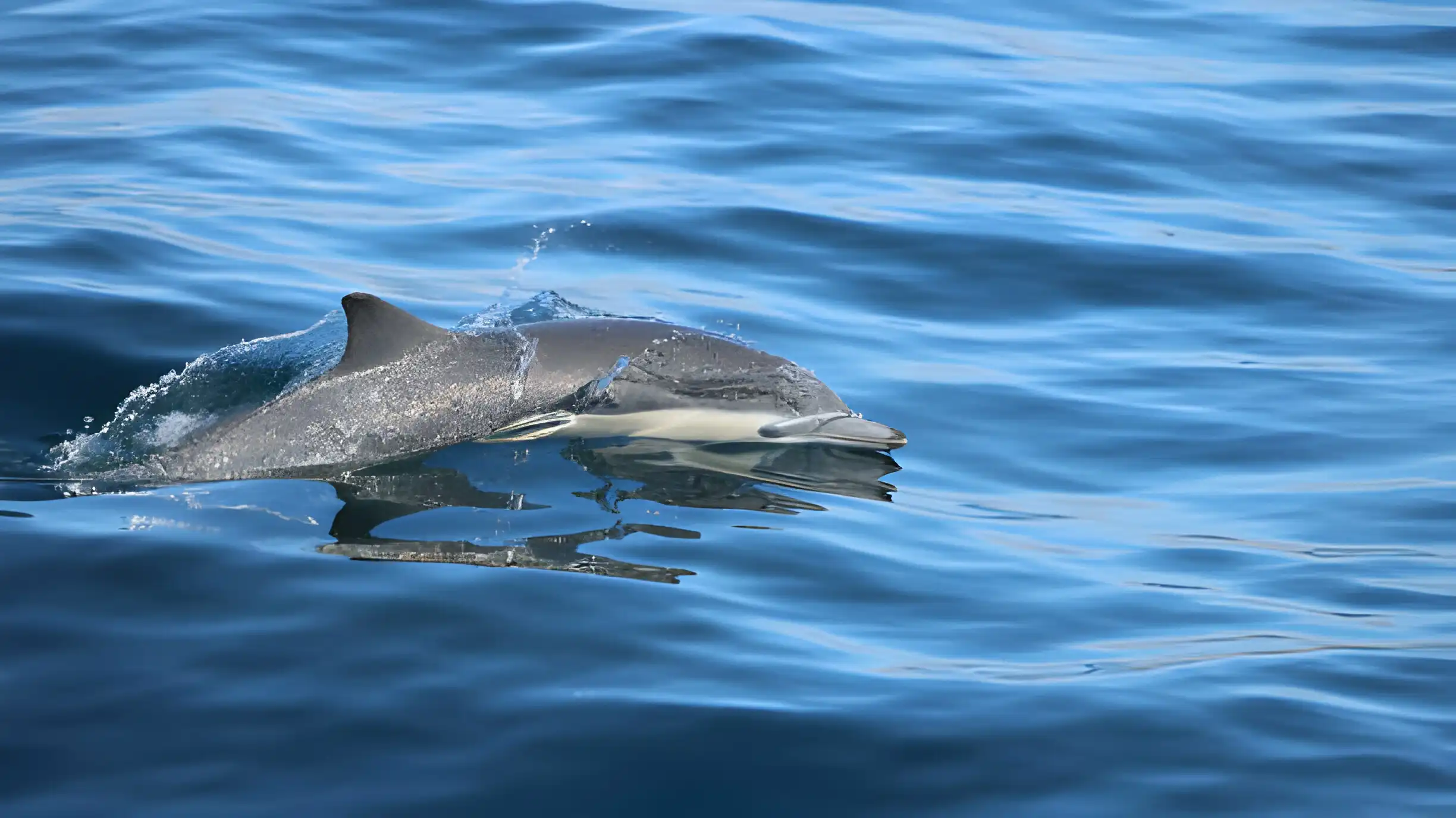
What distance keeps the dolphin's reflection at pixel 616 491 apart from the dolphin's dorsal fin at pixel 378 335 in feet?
1.79

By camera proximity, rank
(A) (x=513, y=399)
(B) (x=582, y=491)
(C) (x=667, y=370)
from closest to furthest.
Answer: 1. (B) (x=582, y=491)
2. (A) (x=513, y=399)
3. (C) (x=667, y=370)

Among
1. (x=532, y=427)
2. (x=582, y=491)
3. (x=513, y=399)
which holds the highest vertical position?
(x=513, y=399)

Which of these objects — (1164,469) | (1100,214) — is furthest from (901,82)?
(1164,469)

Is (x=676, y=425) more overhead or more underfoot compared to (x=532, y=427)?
more overhead

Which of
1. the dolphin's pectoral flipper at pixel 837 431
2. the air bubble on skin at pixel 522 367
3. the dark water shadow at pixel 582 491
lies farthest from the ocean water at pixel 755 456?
the air bubble on skin at pixel 522 367

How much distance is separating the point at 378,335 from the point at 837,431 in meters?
2.48

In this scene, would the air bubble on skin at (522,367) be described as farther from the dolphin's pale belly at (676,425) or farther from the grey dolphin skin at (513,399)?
the dolphin's pale belly at (676,425)

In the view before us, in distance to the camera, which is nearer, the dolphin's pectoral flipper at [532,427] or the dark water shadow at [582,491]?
the dark water shadow at [582,491]

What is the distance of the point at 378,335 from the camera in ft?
25.9

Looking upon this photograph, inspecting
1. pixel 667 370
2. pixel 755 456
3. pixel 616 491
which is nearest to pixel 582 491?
pixel 616 491

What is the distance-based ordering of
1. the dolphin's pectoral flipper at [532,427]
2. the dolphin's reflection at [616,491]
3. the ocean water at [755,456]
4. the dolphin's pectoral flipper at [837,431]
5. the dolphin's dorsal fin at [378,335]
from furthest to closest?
the dolphin's pectoral flipper at [837,431] < the dolphin's pectoral flipper at [532,427] < the dolphin's dorsal fin at [378,335] < the dolphin's reflection at [616,491] < the ocean water at [755,456]

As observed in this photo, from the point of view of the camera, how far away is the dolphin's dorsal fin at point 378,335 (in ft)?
25.5

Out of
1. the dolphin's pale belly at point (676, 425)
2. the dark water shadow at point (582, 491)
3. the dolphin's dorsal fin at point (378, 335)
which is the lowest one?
the dark water shadow at point (582, 491)

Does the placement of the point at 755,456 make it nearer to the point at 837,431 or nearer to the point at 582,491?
the point at 837,431
